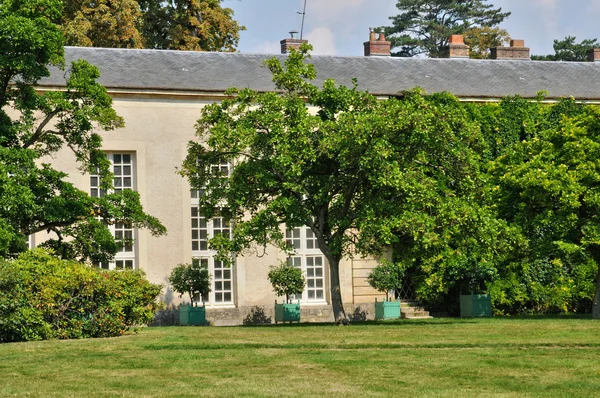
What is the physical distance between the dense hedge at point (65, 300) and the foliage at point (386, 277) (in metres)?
12.1

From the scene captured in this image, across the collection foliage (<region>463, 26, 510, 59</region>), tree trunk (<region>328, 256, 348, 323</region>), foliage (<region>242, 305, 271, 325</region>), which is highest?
foliage (<region>463, 26, 510, 59</region>)

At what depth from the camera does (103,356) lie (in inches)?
676

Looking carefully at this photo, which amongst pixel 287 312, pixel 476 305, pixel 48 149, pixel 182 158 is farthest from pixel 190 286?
pixel 476 305

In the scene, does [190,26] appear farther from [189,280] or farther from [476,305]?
[476,305]

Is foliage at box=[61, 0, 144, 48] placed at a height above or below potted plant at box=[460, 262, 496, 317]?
above

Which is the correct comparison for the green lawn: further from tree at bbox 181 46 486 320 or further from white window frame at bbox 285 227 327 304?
white window frame at bbox 285 227 327 304

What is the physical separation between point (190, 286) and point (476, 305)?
8832 millimetres

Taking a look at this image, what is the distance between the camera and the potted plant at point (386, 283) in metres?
32.9

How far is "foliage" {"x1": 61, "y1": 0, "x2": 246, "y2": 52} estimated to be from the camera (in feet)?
127

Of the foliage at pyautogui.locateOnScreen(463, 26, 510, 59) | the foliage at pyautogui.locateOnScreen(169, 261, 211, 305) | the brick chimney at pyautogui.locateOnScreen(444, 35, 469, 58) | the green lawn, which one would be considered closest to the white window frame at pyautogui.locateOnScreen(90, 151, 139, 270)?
the foliage at pyautogui.locateOnScreen(169, 261, 211, 305)

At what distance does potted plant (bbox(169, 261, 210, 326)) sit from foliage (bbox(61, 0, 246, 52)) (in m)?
10.4

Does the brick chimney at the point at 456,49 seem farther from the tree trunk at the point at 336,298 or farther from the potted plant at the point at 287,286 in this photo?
the tree trunk at the point at 336,298

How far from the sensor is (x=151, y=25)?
42406 mm

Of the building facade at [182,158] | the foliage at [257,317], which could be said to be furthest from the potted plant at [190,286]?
the foliage at [257,317]
